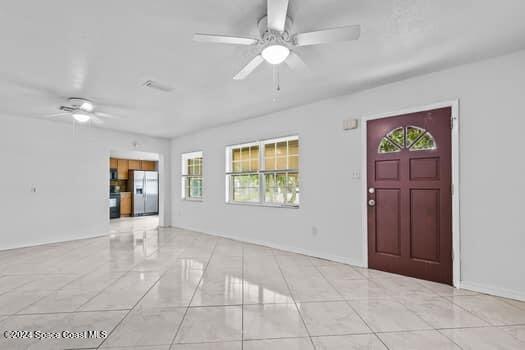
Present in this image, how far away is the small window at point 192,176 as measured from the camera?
6645 mm

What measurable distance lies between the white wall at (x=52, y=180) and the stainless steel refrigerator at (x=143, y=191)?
144 inches

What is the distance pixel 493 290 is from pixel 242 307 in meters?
2.58

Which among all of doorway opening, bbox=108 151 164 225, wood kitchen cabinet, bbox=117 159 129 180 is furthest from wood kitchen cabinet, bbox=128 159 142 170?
wood kitchen cabinet, bbox=117 159 129 180

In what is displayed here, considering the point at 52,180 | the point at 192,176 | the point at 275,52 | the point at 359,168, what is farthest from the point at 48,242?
the point at 359,168

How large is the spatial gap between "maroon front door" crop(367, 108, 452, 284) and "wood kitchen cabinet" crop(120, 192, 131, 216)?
29.0 ft

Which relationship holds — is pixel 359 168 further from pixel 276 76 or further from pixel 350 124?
pixel 276 76

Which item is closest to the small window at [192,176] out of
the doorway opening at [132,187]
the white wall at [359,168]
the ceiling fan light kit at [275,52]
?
the white wall at [359,168]

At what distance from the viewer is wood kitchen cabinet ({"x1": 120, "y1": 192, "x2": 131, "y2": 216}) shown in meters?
9.46

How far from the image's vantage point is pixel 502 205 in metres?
2.64

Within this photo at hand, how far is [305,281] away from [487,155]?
240 cm

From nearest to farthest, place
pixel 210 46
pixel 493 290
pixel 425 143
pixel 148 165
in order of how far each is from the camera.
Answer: pixel 210 46 → pixel 493 290 → pixel 425 143 → pixel 148 165

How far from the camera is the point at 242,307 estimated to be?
242 cm

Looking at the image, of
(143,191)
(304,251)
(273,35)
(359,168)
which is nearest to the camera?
(273,35)

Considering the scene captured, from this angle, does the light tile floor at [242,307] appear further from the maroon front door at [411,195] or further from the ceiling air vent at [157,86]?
the ceiling air vent at [157,86]
